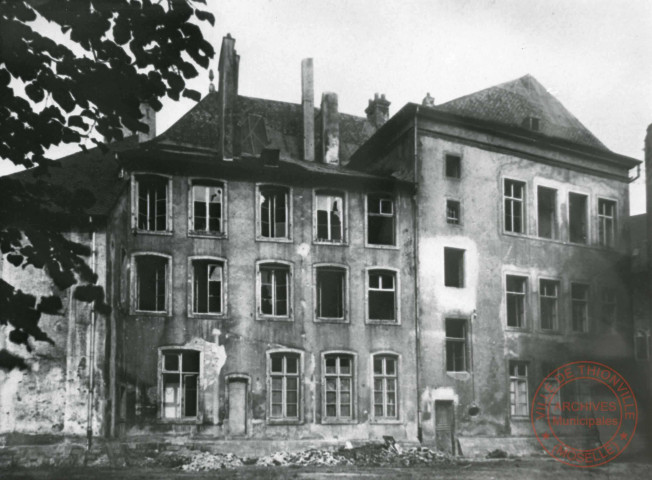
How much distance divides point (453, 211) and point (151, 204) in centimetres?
1087

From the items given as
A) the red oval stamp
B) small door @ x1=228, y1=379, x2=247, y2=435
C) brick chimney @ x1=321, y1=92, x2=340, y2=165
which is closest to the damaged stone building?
small door @ x1=228, y1=379, x2=247, y2=435

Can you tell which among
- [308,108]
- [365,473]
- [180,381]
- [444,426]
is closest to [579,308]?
[444,426]

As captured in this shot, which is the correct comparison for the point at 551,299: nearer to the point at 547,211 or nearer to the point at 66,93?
the point at 547,211

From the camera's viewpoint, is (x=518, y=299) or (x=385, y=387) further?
(x=518, y=299)

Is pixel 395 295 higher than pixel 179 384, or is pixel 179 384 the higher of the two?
pixel 395 295

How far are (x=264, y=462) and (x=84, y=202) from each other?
1827 centimetres

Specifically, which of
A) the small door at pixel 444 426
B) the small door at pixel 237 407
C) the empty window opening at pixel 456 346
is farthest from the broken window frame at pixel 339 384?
the empty window opening at pixel 456 346

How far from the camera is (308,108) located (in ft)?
112

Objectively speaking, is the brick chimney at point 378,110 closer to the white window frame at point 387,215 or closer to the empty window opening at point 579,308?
the white window frame at point 387,215

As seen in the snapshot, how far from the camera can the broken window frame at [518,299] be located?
98.3 ft

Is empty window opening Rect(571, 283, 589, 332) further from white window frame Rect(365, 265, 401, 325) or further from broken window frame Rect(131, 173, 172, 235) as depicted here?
broken window frame Rect(131, 173, 172, 235)

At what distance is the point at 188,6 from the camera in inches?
281

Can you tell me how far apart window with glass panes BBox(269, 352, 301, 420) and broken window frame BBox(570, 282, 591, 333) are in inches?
467

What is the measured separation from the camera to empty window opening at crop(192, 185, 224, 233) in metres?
26.4
